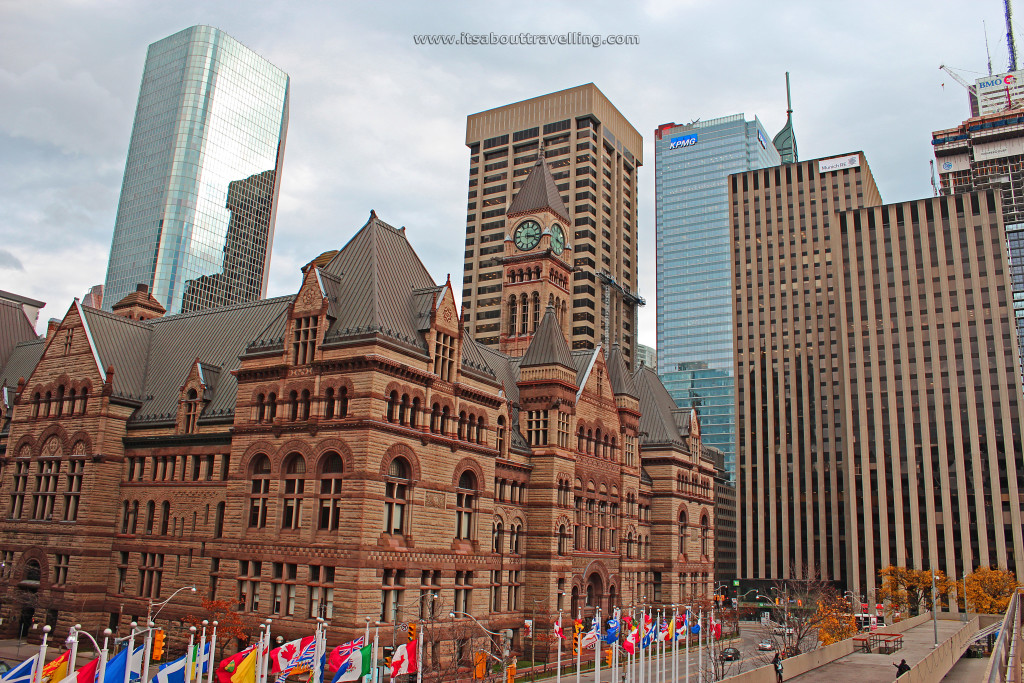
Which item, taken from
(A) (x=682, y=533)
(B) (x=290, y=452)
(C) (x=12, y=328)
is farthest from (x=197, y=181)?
(B) (x=290, y=452)

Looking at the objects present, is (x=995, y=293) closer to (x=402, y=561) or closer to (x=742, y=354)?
(x=742, y=354)


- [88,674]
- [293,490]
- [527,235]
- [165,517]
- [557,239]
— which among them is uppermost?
[527,235]

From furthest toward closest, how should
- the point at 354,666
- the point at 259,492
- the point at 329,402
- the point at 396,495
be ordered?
the point at 259,492
the point at 329,402
the point at 396,495
the point at 354,666

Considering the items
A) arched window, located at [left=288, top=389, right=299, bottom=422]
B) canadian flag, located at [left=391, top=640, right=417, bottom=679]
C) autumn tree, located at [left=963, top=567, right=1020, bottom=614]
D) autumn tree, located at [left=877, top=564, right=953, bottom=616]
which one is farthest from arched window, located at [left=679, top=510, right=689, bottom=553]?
canadian flag, located at [left=391, top=640, right=417, bottom=679]

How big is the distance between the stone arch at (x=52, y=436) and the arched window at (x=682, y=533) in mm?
61042

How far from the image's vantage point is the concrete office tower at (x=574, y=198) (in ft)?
523

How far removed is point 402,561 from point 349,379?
37.8ft

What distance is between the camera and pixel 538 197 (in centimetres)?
10644

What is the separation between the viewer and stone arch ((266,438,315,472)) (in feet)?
170

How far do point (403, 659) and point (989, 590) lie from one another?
96943 millimetres

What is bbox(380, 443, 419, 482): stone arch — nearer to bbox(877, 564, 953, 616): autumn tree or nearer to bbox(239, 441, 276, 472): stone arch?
bbox(239, 441, 276, 472): stone arch

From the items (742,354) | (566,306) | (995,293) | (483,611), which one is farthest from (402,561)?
(742,354)

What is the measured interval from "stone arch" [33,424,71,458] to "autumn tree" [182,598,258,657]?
22.5m

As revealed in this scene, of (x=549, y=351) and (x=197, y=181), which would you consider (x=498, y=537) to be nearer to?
(x=549, y=351)
